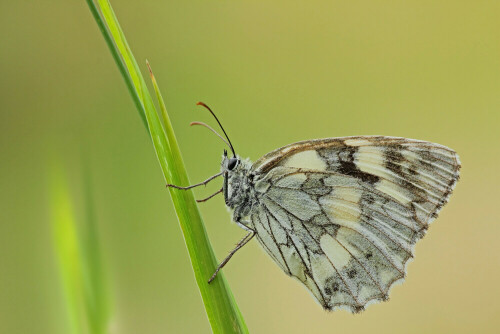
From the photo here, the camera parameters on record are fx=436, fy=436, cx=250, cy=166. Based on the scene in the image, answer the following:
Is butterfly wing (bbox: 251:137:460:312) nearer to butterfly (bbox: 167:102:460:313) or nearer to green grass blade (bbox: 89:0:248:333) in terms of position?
butterfly (bbox: 167:102:460:313)

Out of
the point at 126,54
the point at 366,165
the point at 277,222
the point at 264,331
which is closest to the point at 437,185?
the point at 366,165

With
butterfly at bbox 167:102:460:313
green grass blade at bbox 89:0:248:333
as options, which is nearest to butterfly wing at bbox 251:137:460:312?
butterfly at bbox 167:102:460:313

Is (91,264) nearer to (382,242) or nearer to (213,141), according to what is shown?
(382,242)

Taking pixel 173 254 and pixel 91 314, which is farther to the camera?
pixel 173 254

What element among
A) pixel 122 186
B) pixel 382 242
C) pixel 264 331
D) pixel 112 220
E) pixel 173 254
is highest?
pixel 122 186

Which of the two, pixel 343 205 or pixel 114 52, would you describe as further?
pixel 343 205

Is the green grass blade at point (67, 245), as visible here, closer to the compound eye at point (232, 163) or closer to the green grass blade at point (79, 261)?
the green grass blade at point (79, 261)

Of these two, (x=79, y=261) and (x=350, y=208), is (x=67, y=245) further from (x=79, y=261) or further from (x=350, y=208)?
(x=350, y=208)

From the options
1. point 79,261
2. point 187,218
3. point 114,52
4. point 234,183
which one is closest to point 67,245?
point 79,261
